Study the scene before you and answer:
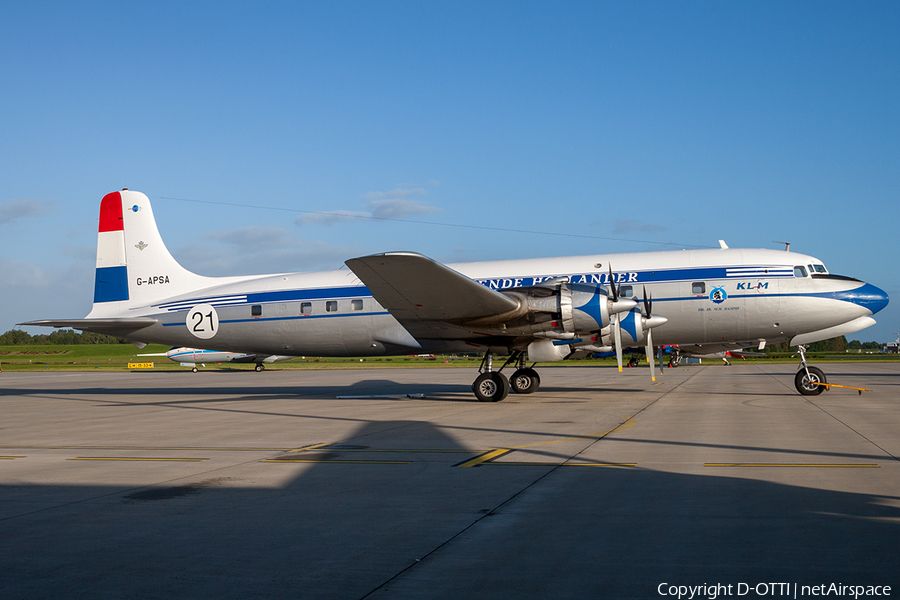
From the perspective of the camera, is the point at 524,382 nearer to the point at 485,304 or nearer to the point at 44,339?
the point at 485,304

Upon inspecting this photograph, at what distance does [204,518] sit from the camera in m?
6.21

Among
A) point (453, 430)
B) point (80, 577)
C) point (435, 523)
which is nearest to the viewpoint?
point (80, 577)

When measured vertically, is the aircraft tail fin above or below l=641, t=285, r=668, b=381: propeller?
above

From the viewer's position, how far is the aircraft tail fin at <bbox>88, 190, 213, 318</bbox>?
23391 millimetres

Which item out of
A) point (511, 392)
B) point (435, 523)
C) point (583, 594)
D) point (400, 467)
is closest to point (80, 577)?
point (435, 523)

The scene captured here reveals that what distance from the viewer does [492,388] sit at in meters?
19.2

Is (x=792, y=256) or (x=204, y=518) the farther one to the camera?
(x=792, y=256)

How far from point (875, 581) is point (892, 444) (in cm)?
729

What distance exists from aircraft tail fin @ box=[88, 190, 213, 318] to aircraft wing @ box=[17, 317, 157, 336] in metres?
0.94

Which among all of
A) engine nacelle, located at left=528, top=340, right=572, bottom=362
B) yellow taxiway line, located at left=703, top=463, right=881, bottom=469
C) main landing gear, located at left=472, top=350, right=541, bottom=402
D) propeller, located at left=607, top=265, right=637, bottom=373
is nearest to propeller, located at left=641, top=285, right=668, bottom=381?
propeller, located at left=607, top=265, right=637, bottom=373

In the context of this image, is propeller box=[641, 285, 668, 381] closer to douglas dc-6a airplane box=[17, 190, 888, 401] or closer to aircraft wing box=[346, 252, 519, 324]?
douglas dc-6a airplane box=[17, 190, 888, 401]

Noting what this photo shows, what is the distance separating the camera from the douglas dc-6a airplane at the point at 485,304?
17.5 meters

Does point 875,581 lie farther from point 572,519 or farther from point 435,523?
point 435,523

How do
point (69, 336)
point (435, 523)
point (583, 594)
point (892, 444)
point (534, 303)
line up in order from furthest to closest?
point (69, 336), point (534, 303), point (892, 444), point (435, 523), point (583, 594)
